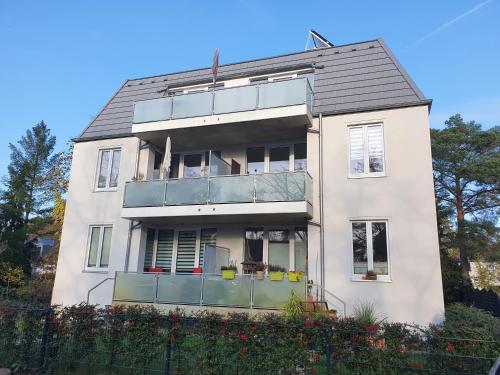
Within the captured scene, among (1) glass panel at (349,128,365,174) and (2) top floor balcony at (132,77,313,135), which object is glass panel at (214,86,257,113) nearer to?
(2) top floor balcony at (132,77,313,135)

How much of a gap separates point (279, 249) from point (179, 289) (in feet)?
12.8

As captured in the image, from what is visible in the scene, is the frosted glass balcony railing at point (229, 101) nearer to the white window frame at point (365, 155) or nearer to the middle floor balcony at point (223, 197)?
the white window frame at point (365, 155)

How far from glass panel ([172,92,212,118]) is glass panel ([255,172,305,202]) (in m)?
3.61

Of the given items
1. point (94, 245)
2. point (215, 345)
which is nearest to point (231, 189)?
point (94, 245)

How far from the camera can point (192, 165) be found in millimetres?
16500

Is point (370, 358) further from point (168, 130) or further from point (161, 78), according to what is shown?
point (161, 78)

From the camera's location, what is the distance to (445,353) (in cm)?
562

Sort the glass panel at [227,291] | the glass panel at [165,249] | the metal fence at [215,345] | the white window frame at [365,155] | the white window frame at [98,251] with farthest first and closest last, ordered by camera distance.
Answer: the glass panel at [165,249], the white window frame at [98,251], the white window frame at [365,155], the glass panel at [227,291], the metal fence at [215,345]

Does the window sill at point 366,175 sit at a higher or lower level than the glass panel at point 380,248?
higher

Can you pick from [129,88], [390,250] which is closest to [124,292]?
[390,250]

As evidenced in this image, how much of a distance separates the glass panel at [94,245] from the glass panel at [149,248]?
208 centimetres

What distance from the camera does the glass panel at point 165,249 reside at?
15609 millimetres

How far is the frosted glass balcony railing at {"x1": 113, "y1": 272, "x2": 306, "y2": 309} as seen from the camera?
11203 mm

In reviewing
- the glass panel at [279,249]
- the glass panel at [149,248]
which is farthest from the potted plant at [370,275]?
the glass panel at [149,248]
